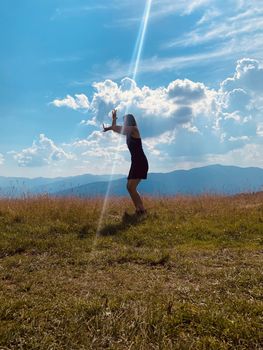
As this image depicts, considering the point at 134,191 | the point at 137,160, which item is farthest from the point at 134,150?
the point at 134,191

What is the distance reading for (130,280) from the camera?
18.4 feet

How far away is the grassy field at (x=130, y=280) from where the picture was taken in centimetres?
382

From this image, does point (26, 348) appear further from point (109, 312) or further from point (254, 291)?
point (254, 291)

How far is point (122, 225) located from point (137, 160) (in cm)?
229

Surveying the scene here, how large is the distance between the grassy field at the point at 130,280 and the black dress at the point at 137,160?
1.27 meters

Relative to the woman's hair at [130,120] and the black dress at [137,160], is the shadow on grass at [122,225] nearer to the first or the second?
the black dress at [137,160]

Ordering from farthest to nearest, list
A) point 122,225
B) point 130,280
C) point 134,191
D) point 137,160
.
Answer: point 137,160, point 134,191, point 122,225, point 130,280

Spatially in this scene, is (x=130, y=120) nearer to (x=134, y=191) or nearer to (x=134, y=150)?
(x=134, y=150)

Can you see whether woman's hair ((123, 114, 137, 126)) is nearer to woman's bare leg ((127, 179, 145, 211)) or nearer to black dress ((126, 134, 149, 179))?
black dress ((126, 134, 149, 179))

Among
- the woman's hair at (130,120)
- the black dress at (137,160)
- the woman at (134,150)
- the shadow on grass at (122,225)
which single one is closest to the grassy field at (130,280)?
the shadow on grass at (122,225)

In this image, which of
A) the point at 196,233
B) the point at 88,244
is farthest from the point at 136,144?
the point at 88,244

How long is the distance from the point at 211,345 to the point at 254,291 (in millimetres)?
1566

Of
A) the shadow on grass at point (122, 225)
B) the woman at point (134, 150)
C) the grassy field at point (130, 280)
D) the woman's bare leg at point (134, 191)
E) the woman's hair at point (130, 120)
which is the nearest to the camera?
the grassy field at point (130, 280)

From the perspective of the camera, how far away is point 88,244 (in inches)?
315
